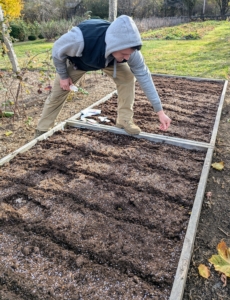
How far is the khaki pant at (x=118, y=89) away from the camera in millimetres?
3226

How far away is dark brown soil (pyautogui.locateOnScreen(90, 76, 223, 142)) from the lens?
3.76 metres

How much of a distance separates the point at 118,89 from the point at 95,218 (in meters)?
1.89

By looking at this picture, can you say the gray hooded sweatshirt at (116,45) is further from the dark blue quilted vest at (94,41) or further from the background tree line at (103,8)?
the background tree line at (103,8)

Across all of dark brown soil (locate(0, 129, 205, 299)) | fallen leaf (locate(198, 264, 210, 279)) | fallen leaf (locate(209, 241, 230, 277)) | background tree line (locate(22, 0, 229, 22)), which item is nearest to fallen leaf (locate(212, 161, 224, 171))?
dark brown soil (locate(0, 129, 205, 299))

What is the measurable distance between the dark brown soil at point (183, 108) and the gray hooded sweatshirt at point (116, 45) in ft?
3.32

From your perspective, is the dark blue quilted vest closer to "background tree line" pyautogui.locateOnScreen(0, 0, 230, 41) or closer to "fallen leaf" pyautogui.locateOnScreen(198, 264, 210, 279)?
"fallen leaf" pyautogui.locateOnScreen(198, 264, 210, 279)

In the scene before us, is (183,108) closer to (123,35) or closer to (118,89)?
(118,89)

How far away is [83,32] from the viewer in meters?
2.55

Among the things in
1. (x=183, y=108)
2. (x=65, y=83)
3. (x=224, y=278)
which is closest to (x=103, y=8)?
(x=183, y=108)

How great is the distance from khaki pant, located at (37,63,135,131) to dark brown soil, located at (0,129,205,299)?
0.39 m

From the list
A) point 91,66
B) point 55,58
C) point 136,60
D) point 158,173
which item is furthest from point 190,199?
point 55,58

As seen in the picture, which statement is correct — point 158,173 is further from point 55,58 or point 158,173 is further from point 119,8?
point 119,8

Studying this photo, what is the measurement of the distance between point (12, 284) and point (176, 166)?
194 cm

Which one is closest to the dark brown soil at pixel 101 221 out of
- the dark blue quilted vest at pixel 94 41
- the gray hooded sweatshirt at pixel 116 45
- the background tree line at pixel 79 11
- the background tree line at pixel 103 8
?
the gray hooded sweatshirt at pixel 116 45
